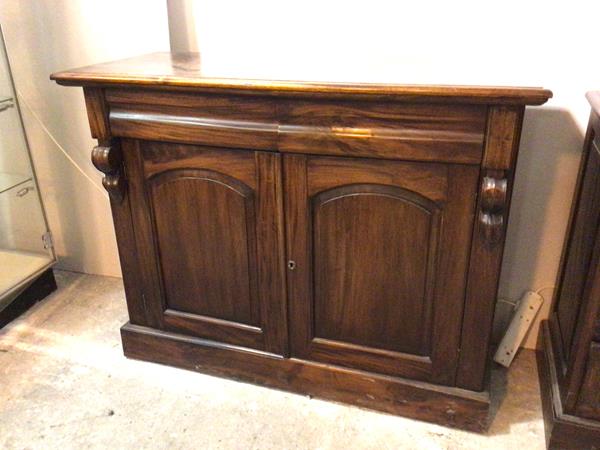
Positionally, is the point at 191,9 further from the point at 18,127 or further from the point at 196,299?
the point at 196,299

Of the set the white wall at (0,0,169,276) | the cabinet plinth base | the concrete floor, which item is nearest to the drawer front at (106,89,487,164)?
the white wall at (0,0,169,276)

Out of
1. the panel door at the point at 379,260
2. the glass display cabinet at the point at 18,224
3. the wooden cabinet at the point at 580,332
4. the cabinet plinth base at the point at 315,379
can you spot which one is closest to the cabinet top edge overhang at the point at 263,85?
the panel door at the point at 379,260

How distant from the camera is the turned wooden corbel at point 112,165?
4.77ft

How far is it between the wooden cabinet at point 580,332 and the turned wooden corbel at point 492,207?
220 mm

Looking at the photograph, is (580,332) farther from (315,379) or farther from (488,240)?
(315,379)

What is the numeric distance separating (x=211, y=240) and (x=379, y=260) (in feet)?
1.53

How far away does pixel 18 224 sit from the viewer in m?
2.15

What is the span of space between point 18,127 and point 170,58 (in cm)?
72

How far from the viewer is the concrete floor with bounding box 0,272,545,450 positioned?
4.80ft

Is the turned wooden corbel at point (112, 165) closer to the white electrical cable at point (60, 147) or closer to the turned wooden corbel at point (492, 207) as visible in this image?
the white electrical cable at point (60, 147)

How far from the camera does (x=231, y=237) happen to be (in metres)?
1.49

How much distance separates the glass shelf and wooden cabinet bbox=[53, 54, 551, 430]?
0.69m

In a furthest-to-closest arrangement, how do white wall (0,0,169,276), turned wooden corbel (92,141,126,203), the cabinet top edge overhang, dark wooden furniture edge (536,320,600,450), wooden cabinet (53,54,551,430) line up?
white wall (0,0,169,276) < turned wooden corbel (92,141,126,203) < dark wooden furniture edge (536,320,600,450) < wooden cabinet (53,54,551,430) < the cabinet top edge overhang

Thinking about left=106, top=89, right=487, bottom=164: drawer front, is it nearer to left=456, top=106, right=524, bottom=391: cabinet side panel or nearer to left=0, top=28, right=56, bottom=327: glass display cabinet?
left=456, top=106, right=524, bottom=391: cabinet side panel
